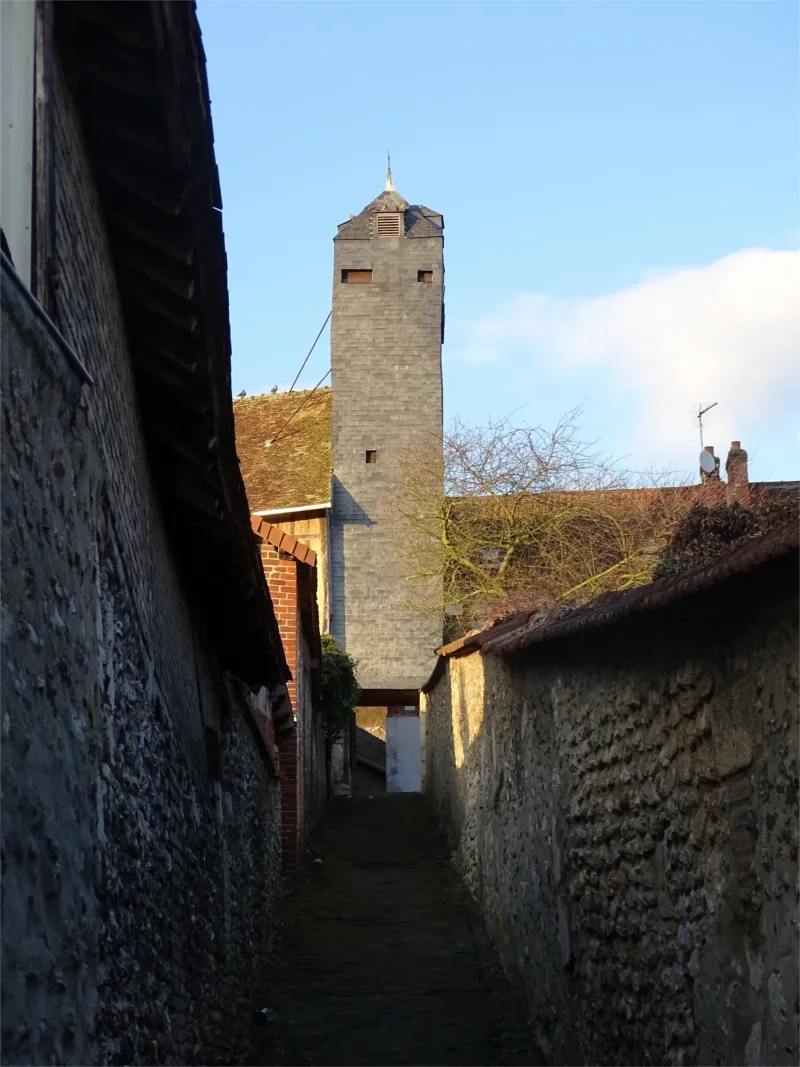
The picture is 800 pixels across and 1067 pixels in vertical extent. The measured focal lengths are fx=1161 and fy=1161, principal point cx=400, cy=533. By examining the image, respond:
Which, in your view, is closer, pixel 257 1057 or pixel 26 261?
pixel 26 261

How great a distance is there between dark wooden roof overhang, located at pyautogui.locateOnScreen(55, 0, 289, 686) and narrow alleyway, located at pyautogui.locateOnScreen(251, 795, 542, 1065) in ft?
12.1

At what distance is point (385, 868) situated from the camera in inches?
553

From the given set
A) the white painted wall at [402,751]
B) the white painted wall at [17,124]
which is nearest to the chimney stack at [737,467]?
the white painted wall at [402,751]

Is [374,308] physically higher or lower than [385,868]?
higher

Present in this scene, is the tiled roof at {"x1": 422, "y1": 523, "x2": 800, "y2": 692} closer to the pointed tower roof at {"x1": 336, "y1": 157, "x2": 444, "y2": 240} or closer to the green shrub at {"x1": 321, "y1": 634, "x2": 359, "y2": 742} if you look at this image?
the green shrub at {"x1": 321, "y1": 634, "x2": 359, "y2": 742}

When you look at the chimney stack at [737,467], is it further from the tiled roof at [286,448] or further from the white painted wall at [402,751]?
the white painted wall at [402,751]

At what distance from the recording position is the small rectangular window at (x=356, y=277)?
25.6 metres

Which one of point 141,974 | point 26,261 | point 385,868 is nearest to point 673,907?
point 141,974

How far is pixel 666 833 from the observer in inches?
182

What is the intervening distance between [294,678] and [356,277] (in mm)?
15243

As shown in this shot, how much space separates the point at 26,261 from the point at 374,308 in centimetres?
2265

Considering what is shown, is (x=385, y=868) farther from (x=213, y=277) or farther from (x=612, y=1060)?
(x=213, y=277)

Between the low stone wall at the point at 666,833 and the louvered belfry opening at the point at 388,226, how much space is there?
1901 centimetres

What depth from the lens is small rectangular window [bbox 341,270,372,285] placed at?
2556 centimetres
